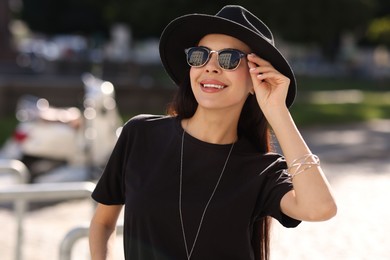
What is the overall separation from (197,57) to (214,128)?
25 centimetres

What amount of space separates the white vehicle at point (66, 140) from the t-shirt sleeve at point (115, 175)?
24.4ft

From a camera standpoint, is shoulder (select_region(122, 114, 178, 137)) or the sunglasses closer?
the sunglasses

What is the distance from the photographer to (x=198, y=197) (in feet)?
9.07

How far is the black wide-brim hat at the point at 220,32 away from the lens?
9.23 feet

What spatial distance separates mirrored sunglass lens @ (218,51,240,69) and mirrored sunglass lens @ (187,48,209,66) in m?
0.06

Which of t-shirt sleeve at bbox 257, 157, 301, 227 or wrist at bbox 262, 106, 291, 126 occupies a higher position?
wrist at bbox 262, 106, 291, 126

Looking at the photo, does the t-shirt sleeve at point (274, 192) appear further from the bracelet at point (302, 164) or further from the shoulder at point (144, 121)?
the shoulder at point (144, 121)

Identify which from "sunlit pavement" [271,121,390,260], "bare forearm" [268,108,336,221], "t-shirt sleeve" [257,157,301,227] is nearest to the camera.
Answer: "bare forearm" [268,108,336,221]

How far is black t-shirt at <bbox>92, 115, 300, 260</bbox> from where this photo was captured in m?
2.74

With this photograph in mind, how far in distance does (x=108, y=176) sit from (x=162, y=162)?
0.80 ft

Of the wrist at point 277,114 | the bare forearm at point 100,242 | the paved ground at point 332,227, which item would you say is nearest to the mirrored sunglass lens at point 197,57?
the wrist at point 277,114

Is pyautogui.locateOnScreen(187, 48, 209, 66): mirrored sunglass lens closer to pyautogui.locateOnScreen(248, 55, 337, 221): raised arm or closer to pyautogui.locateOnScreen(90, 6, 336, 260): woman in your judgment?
pyautogui.locateOnScreen(90, 6, 336, 260): woman

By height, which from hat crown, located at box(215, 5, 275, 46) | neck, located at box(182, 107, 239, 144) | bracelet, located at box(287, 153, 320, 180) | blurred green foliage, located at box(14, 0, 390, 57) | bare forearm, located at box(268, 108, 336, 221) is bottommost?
bare forearm, located at box(268, 108, 336, 221)

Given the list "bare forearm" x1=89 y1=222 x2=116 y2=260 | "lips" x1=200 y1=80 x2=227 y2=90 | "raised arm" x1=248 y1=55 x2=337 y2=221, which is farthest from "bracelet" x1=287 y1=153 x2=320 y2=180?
"bare forearm" x1=89 y1=222 x2=116 y2=260
